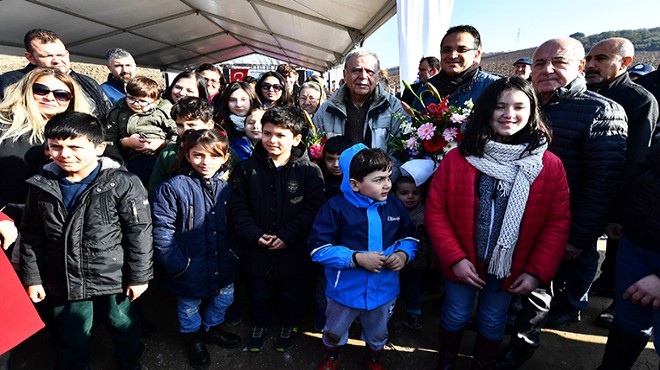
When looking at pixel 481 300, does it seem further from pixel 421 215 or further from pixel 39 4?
pixel 39 4

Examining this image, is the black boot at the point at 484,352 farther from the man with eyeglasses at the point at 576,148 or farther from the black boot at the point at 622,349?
the black boot at the point at 622,349

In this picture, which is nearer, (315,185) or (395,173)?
(315,185)

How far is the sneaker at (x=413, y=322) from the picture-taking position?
8.71 feet

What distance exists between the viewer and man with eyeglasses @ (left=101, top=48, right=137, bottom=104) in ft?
12.2

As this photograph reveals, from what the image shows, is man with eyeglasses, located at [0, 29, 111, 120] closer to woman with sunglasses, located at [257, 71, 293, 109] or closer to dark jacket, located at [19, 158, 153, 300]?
dark jacket, located at [19, 158, 153, 300]

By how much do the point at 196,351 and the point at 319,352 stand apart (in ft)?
2.90

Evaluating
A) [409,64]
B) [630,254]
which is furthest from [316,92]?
[630,254]

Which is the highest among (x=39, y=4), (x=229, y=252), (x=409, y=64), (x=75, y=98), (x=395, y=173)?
(x=39, y=4)

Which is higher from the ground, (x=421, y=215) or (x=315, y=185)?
(x=315, y=185)

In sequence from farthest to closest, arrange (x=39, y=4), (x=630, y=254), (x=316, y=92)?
1. (x=39, y=4)
2. (x=316, y=92)
3. (x=630, y=254)

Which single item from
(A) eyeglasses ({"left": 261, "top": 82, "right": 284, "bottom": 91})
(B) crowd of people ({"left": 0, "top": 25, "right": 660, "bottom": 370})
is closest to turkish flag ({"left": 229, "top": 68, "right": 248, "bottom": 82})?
(A) eyeglasses ({"left": 261, "top": 82, "right": 284, "bottom": 91})

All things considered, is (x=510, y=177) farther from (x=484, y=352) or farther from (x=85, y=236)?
(x=85, y=236)

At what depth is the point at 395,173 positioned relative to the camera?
8.38 ft

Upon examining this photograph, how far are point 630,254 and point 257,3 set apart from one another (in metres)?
8.60
